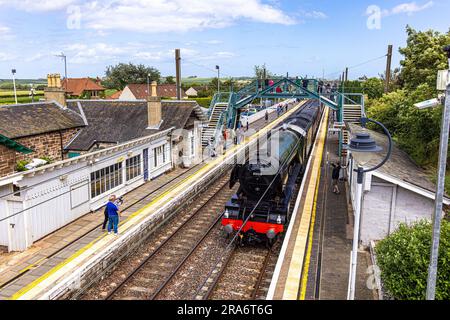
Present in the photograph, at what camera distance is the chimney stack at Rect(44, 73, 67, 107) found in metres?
22.0

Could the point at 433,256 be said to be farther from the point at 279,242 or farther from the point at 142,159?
the point at 142,159

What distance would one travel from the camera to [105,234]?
13258 mm

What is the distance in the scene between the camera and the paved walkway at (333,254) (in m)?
9.84

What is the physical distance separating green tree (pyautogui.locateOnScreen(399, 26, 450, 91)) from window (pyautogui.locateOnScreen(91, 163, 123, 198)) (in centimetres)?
1489

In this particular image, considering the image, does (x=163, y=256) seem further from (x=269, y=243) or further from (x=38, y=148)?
(x=38, y=148)

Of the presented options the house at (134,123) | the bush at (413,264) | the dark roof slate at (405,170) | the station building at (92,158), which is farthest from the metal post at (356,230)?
the house at (134,123)

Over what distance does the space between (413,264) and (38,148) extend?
1707 cm

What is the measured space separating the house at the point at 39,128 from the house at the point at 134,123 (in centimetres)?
68

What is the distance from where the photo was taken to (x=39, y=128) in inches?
733

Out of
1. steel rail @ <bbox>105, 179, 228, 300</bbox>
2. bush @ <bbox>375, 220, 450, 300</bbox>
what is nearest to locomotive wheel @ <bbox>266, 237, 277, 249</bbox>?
steel rail @ <bbox>105, 179, 228, 300</bbox>

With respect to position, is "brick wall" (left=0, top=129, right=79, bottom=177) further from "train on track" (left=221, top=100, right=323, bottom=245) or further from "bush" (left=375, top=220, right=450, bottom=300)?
"bush" (left=375, top=220, right=450, bottom=300)

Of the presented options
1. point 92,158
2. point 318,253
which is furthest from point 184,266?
point 92,158

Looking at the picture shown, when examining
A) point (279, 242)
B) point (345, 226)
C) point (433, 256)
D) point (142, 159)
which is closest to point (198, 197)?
point (142, 159)

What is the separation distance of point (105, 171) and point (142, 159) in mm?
3452
